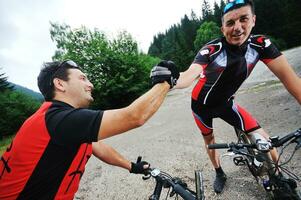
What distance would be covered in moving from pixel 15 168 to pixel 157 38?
334 feet

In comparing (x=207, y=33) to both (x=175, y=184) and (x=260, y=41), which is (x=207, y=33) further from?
(x=175, y=184)

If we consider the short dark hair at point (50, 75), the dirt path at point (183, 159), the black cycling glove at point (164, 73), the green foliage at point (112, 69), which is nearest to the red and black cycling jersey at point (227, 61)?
the black cycling glove at point (164, 73)

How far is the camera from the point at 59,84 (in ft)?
7.08

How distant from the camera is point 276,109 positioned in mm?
7746

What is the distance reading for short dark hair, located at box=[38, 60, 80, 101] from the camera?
216 cm

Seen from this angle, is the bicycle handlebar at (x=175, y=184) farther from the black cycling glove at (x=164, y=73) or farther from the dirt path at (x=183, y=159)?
the dirt path at (x=183, y=159)

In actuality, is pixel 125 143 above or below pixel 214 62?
below

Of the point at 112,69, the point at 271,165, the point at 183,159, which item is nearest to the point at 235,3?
the point at 271,165

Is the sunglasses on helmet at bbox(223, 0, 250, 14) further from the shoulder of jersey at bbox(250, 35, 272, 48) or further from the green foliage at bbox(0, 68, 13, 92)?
the green foliage at bbox(0, 68, 13, 92)

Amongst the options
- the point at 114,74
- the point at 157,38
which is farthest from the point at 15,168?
the point at 157,38

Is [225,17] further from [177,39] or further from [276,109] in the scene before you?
[177,39]

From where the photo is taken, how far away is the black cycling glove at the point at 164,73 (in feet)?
5.60

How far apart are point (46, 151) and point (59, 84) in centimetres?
71

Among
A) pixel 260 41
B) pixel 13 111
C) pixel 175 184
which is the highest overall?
pixel 260 41
